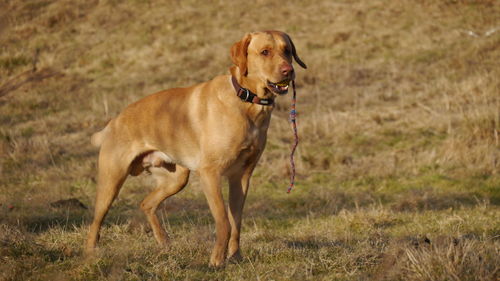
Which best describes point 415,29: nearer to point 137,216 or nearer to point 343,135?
point 343,135

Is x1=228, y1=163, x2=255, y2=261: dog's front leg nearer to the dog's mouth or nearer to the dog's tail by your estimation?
the dog's mouth

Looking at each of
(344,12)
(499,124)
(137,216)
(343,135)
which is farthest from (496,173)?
(344,12)

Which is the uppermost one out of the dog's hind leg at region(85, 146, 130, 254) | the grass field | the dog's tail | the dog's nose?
the dog's nose

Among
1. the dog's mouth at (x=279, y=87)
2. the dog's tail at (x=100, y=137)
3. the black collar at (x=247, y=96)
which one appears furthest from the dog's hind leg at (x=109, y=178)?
the dog's mouth at (x=279, y=87)

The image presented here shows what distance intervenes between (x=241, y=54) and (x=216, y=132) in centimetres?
63

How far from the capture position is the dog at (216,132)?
430cm

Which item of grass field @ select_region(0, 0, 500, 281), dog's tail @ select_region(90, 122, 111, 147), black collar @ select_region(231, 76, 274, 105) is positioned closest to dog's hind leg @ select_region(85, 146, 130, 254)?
dog's tail @ select_region(90, 122, 111, 147)

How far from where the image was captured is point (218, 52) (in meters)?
17.3

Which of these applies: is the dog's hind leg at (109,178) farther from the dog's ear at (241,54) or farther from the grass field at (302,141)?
the dog's ear at (241,54)

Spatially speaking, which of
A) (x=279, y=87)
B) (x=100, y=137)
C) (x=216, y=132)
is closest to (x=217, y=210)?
(x=216, y=132)

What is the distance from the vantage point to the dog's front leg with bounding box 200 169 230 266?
13.7ft

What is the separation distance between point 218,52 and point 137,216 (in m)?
11.7

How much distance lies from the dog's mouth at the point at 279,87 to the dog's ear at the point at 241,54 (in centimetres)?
23

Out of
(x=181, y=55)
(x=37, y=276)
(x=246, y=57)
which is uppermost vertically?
(x=246, y=57)
